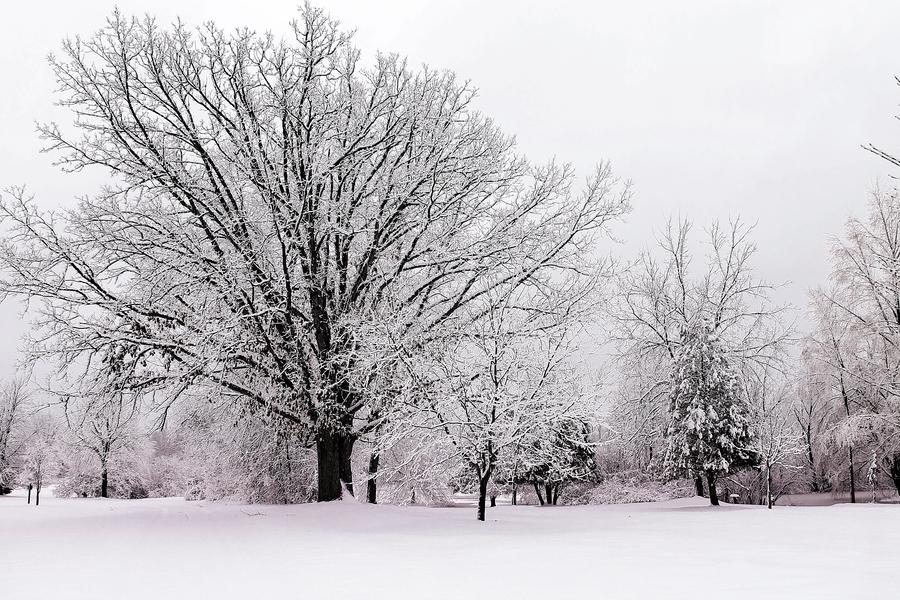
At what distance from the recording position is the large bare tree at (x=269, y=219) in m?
13.0

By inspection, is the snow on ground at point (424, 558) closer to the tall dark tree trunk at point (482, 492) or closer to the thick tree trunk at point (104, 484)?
the tall dark tree trunk at point (482, 492)

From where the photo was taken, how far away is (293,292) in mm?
14055

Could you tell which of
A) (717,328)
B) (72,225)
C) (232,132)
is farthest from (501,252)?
(717,328)

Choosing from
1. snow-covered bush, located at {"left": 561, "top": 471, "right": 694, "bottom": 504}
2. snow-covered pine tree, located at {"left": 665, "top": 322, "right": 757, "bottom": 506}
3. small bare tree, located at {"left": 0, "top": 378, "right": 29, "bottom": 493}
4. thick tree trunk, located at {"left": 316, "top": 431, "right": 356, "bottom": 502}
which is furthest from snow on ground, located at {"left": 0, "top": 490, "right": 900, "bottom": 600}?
small bare tree, located at {"left": 0, "top": 378, "right": 29, "bottom": 493}

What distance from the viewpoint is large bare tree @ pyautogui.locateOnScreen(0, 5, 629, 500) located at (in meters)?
A: 13.0

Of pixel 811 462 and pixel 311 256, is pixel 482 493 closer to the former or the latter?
pixel 311 256

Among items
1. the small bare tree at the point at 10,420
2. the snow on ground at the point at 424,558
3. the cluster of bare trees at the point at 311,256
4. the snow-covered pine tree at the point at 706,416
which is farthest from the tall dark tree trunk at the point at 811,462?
the small bare tree at the point at 10,420

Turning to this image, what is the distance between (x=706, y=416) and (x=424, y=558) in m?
17.1

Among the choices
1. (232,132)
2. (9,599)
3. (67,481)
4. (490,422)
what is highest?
(232,132)

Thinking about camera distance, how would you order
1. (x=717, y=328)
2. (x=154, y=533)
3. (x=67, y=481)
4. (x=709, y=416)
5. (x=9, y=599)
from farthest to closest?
1. (x=67, y=481)
2. (x=717, y=328)
3. (x=709, y=416)
4. (x=154, y=533)
5. (x=9, y=599)

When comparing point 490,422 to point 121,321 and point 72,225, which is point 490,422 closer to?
point 121,321

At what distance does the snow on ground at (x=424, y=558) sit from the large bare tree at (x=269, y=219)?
10.0 ft

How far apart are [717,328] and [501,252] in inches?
581

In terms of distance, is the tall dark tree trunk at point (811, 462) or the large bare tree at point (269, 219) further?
the tall dark tree trunk at point (811, 462)
